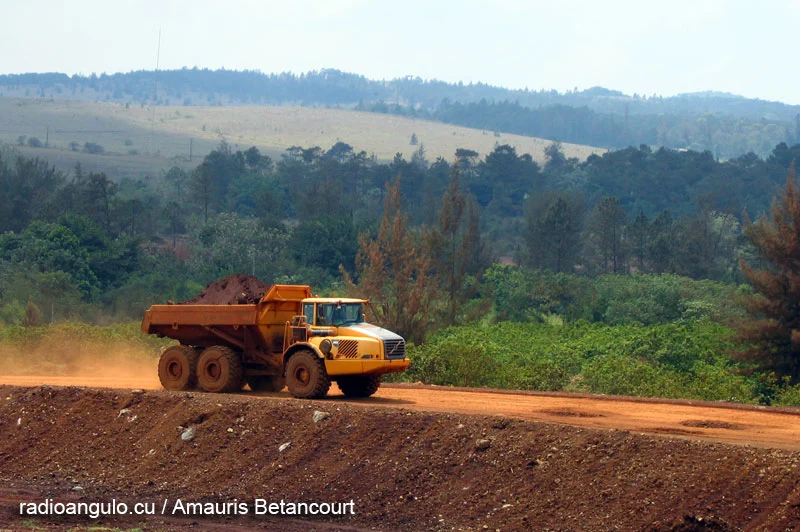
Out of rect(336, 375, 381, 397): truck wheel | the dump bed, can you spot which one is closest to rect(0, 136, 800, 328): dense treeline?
the dump bed

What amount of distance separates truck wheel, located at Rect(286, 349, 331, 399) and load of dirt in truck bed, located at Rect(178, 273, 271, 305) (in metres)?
2.19

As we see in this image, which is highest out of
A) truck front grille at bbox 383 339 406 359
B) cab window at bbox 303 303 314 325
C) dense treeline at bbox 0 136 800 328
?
cab window at bbox 303 303 314 325

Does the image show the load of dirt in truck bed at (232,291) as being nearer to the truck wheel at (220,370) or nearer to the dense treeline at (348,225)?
the truck wheel at (220,370)

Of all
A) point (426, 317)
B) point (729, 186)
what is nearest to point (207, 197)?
point (729, 186)

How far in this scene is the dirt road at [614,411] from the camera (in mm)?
17859

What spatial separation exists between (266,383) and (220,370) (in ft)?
4.71

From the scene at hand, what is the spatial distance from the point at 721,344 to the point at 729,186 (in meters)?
84.3

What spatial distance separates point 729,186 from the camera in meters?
119

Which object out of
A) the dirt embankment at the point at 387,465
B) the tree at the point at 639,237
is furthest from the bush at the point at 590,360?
the tree at the point at 639,237

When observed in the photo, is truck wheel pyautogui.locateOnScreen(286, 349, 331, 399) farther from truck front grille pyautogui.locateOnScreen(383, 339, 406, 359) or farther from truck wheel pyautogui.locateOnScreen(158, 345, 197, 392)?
truck wheel pyautogui.locateOnScreen(158, 345, 197, 392)

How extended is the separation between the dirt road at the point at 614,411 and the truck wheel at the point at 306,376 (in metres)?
0.65

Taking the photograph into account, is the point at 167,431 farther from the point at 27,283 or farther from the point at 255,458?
the point at 27,283

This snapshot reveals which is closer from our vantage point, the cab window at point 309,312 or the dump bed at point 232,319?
the cab window at point 309,312

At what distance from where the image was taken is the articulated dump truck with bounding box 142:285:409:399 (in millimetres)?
21203
